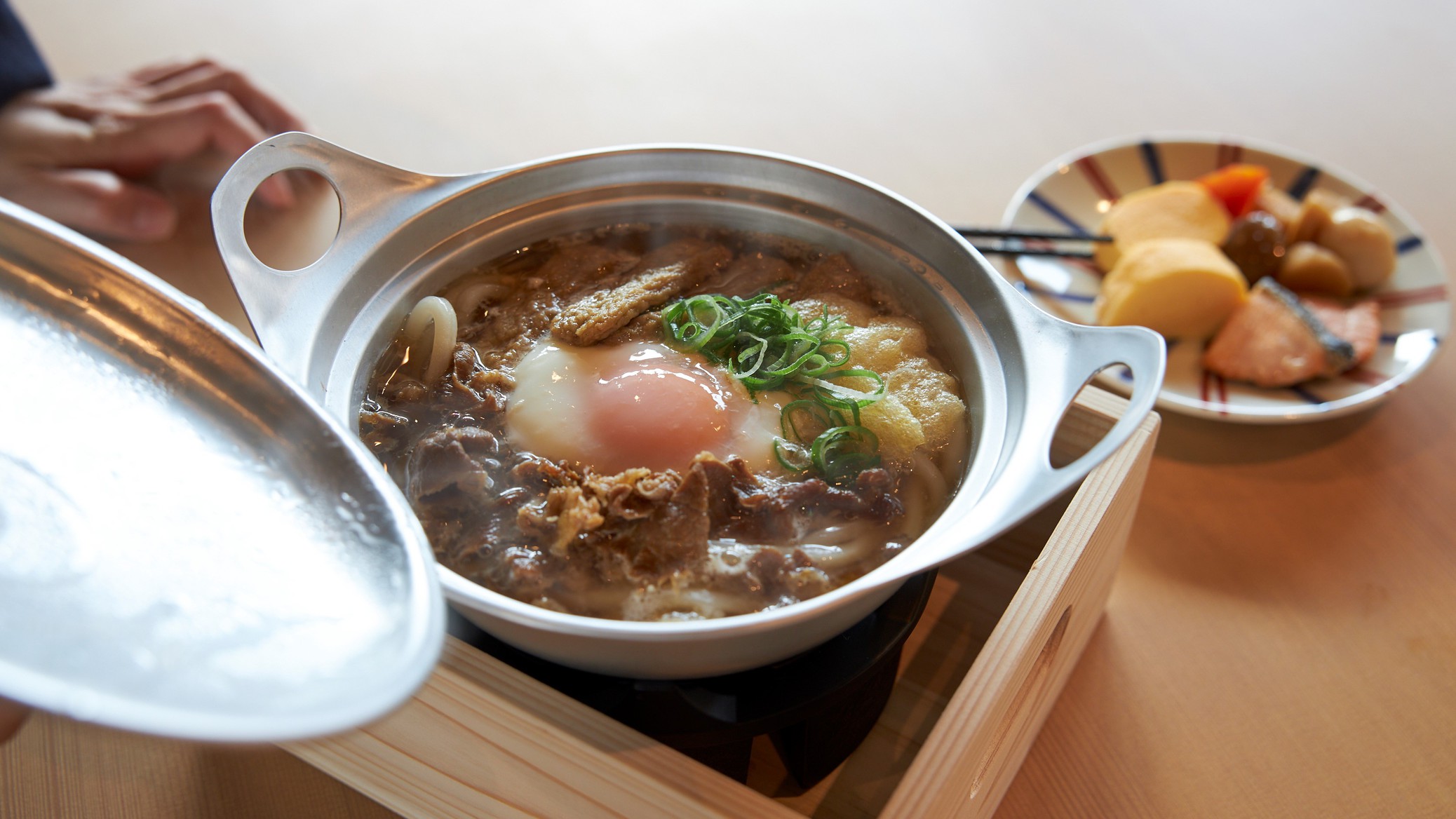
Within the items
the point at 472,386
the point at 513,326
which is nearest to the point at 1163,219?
the point at 513,326

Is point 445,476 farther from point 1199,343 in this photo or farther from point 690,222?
point 1199,343

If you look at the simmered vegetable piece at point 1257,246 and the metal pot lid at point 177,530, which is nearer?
the metal pot lid at point 177,530

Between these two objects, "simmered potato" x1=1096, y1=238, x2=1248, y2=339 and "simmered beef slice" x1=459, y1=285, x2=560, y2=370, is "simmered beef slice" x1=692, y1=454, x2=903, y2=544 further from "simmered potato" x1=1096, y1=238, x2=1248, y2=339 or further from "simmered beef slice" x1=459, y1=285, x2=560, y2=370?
"simmered potato" x1=1096, y1=238, x2=1248, y2=339

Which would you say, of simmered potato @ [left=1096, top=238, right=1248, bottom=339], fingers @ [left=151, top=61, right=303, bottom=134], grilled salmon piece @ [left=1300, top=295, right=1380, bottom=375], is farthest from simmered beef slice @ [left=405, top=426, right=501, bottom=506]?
grilled salmon piece @ [left=1300, top=295, right=1380, bottom=375]

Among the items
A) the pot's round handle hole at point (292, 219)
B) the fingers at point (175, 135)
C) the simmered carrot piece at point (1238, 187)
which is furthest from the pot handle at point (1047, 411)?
the fingers at point (175, 135)

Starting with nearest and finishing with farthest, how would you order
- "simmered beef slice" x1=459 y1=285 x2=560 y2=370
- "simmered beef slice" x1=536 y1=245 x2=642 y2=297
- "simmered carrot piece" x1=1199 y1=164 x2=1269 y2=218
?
"simmered beef slice" x1=459 y1=285 x2=560 y2=370
"simmered beef slice" x1=536 y1=245 x2=642 y2=297
"simmered carrot piece" x1=1199 y1=164 x2=1269 y2=218

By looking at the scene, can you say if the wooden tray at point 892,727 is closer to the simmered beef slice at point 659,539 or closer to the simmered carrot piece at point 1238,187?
the simmered beef slice at point 659,539
